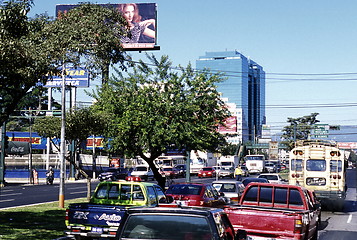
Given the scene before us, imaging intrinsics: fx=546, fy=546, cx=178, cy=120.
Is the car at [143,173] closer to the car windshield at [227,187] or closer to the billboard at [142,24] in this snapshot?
the billboard at [142,24]

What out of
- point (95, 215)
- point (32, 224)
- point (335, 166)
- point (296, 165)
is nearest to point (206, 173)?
point (296, 165)

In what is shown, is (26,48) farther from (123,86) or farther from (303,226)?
(123,86)

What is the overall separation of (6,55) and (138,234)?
7345 mm

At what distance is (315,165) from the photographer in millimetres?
27438

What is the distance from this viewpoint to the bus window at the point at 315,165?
1077 inches

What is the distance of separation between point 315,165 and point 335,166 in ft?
3.18

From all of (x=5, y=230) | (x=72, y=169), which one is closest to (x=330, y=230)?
(x=5, y=230)

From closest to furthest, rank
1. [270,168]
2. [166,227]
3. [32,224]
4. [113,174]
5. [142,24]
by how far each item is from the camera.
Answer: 1. [166,227]
2. [32,224]
3. [113,174]
4. [142,24]
5. [270,168]

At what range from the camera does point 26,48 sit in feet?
44.0

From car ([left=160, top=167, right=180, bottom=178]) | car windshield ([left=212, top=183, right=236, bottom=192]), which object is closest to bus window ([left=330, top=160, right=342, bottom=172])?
car windshield ([left=212, top=183, right=236, bottom=192])

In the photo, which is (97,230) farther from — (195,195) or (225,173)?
(225,173)

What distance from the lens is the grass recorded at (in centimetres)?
1463

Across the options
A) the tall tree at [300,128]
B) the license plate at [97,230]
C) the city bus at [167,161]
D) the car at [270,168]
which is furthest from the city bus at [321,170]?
the tall tree at [300,128]

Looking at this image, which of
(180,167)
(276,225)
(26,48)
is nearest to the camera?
(276,225)
